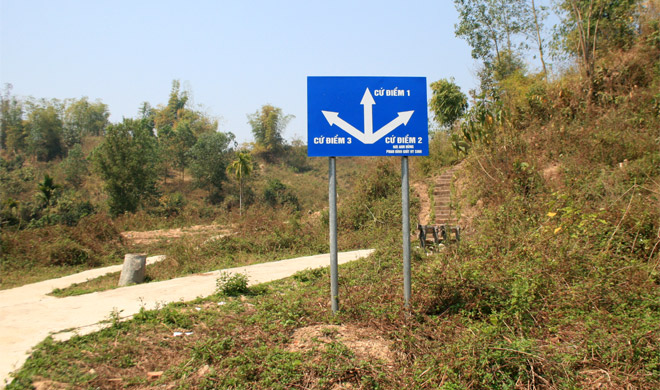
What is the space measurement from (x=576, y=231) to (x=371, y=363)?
14.5 feet

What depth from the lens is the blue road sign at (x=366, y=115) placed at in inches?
185

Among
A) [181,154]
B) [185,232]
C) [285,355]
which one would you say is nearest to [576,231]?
[285,355]

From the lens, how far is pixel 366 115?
15.4 ft

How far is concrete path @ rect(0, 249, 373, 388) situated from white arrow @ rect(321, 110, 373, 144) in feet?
9.62

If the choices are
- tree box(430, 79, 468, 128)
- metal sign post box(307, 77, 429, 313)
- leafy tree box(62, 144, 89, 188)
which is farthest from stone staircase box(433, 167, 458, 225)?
leafy tree box(62, 144, 89, 188)

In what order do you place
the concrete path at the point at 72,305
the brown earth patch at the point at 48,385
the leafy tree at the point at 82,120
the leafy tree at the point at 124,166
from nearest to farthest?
the brown earth patch at the point at 48,385 < the concrete path at the point at 72,305 < the leafy tree at the point at 124,166 < the leafy tree at the point at 82,120

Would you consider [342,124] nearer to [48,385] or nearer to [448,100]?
[48,385]

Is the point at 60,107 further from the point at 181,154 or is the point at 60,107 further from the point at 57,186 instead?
the point at 57,186

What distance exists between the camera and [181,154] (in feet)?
150

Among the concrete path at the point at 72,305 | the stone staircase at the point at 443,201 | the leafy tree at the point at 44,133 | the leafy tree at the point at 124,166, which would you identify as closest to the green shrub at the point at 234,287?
the concrete path at the point at 72,305

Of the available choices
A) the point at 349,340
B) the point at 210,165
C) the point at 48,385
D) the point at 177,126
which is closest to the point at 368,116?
the point at 349,340

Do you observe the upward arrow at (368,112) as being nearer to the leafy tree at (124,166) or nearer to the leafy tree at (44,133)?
the leafy tree at (124,166)

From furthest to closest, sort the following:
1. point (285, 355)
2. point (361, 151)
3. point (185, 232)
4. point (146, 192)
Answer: point (146, 192) → point (185, 232) → point (361, 151) → point (285, 355)

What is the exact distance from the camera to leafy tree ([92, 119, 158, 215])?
104 feet
